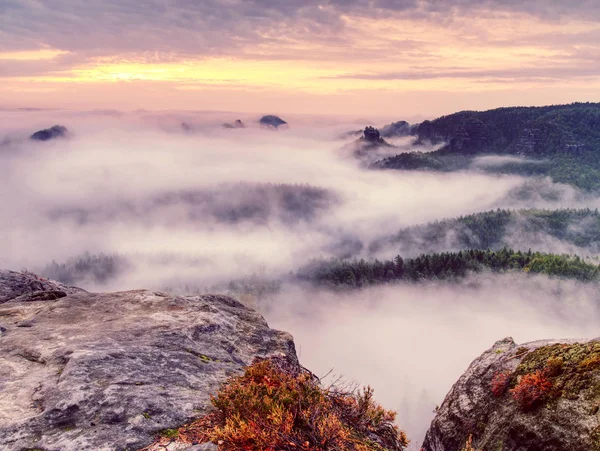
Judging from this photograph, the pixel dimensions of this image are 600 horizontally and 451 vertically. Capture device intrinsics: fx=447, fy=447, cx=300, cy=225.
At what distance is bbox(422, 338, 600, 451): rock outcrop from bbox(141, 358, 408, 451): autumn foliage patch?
2.24m

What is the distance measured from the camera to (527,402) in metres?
10.2

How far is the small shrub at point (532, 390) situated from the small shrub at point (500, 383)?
0.86 metres

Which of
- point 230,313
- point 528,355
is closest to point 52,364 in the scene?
point 230,313

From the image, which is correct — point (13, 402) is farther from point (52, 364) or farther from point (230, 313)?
point (230, 313)

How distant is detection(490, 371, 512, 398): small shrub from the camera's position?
11461 millimetres

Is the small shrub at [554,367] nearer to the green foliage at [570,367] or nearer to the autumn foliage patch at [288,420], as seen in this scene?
the green foliage at [570,367]

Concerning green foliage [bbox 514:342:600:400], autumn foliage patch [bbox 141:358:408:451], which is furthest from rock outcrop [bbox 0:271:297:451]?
green foliage [bbox 514:342:600:400]

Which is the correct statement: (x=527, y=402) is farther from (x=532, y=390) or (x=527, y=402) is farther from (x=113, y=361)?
(x=113, y=361)

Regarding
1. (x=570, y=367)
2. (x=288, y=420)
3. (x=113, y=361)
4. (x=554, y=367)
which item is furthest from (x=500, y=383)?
(x=113, y=361)

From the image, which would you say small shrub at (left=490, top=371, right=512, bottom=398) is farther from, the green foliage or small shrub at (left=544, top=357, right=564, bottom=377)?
small shrub at (left=544, top=357, right=564, bottom=377)

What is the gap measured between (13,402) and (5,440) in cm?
143

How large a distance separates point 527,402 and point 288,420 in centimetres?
579

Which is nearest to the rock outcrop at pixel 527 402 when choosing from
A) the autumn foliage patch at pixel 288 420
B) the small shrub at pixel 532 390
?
the small shrub at pixel 532 390

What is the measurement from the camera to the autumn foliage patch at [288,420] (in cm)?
794
